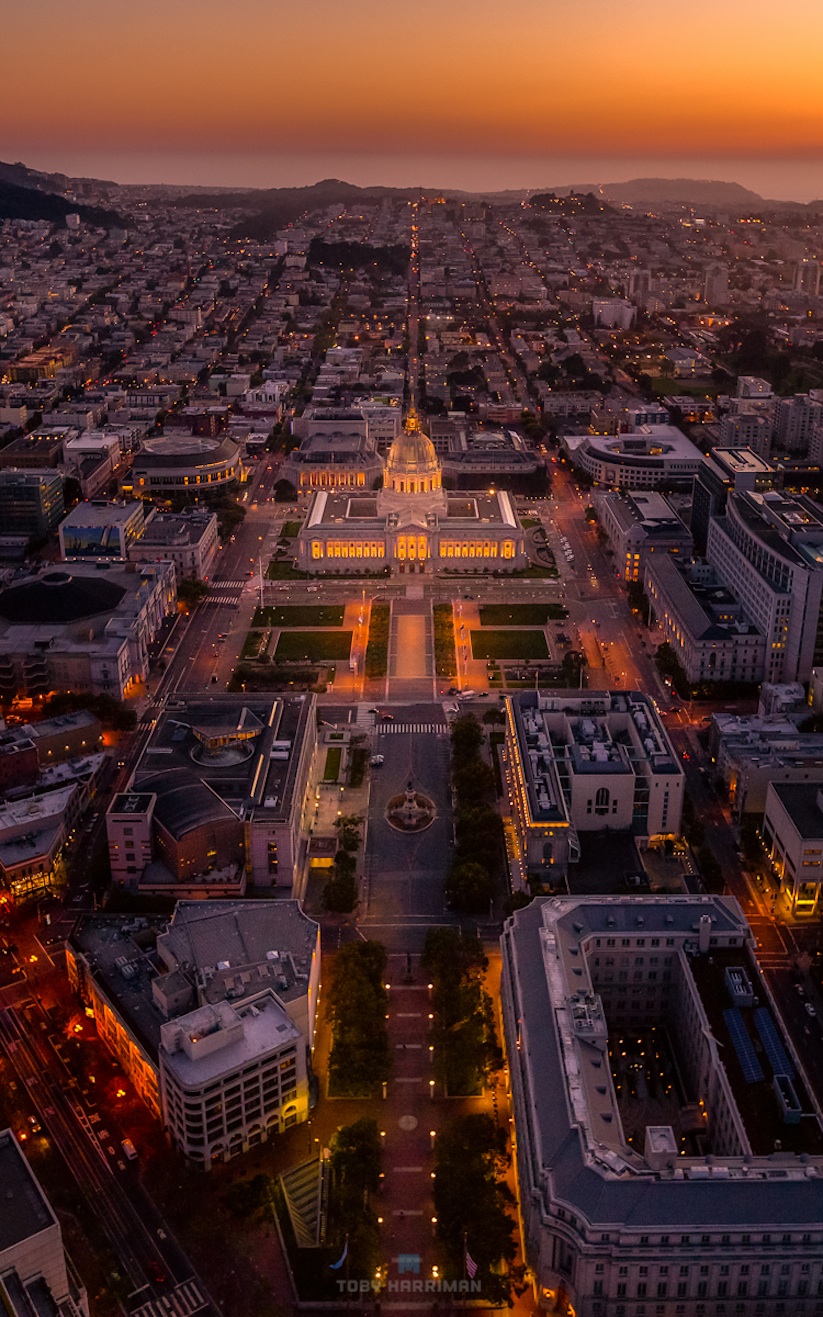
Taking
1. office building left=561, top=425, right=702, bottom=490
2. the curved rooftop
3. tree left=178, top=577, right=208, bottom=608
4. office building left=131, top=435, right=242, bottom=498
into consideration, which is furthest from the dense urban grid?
office building left=561, top=425, right=702, bottom=490

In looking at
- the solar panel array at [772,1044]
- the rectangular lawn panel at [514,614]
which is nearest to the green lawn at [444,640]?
the rectangular lawn panel at [514,614]

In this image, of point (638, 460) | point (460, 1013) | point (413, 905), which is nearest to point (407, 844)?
point (413, 905)

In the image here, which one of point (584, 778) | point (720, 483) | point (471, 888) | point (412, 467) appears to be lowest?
point (471, 888)

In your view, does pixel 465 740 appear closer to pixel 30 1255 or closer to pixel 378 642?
A: pixel 378 642

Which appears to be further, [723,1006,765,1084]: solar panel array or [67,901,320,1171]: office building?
[67,901,320,1171]: office building

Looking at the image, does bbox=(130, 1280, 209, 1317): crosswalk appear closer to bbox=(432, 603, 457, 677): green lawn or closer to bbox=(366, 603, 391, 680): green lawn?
bbox=(366, 603, 391, 680): green lawn

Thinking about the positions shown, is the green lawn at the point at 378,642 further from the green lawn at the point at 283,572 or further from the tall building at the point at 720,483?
the tall building at the point at 720,483

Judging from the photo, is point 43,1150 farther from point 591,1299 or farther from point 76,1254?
point 591,1299
